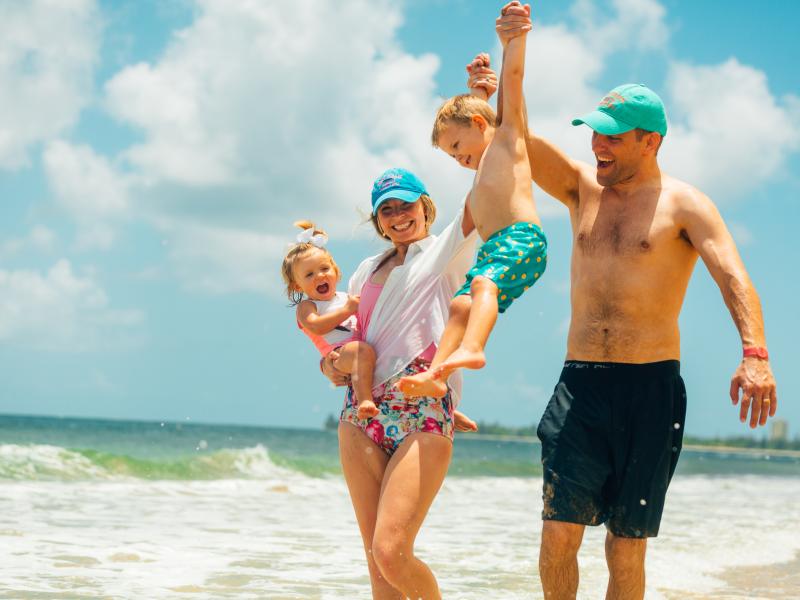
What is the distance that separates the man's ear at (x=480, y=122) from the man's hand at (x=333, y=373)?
1028mm

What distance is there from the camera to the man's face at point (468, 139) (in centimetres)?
349

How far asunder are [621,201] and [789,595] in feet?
13.4

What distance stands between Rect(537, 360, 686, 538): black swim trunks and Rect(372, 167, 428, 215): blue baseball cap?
0.95 metres

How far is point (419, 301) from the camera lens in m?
3.45

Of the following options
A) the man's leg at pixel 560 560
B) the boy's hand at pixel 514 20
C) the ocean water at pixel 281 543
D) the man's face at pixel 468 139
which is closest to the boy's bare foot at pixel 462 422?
the man's leg at pixel 560 560

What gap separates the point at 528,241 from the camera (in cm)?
319

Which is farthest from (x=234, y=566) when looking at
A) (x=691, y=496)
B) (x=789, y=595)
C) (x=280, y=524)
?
(x=691, y=496)

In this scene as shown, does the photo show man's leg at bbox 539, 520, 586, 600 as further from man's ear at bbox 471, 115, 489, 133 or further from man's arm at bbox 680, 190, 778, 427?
man's ear at bbox 471, 115, 489, 133

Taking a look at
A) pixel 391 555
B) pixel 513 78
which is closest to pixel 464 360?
pixel 391 555

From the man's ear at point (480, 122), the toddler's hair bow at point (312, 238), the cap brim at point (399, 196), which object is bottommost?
the toddler's hair bow at point (312, 238)

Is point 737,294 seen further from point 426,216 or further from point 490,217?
point 426,216

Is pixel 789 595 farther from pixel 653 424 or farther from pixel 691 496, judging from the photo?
pixel 691 496

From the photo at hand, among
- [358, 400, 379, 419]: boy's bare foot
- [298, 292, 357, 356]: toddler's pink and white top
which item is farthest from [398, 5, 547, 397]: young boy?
[298, 292, 357, 356]: toddler's pink and white top

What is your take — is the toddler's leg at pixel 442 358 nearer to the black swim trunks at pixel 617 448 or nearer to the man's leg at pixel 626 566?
the black swim trunks at pixel 617 448
